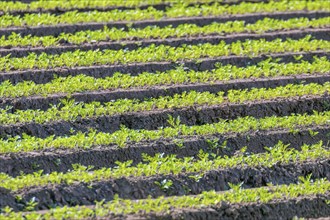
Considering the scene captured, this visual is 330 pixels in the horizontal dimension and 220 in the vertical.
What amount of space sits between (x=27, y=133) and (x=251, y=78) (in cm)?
299

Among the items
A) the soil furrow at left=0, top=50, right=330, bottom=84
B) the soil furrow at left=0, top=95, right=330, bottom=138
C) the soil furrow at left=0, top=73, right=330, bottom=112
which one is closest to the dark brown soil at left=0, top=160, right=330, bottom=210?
the soil furrow at left=0, top=95, right=330, bottom=138

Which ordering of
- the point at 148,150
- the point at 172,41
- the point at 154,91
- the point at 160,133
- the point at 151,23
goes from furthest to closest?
the point at 151,23
the point at 172,41
the point at 154,91
the point at 160,133
the point at 148,150

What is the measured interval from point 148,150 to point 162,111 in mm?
875

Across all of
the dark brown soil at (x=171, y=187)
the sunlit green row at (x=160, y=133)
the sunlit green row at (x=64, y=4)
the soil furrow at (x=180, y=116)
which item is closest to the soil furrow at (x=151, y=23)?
the sunlit green row at (x=64, y=4)

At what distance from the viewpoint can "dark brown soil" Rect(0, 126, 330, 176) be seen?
7.83m

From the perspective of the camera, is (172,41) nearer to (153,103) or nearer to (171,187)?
(153,103)

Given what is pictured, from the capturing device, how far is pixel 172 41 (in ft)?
36.1

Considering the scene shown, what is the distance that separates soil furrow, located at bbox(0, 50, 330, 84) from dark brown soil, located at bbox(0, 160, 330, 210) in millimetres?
2429

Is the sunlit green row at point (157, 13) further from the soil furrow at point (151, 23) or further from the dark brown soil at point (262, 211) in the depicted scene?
the dark brown soil at point (262, 211)

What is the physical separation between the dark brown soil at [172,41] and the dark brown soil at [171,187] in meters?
3.14

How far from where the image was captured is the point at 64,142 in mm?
8141

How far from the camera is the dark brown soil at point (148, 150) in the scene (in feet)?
25.7

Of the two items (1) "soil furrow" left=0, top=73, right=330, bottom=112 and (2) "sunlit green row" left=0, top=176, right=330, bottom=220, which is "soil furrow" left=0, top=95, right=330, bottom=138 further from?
(2) "sunlit green row" left=0, top=176, right=330, bottom=220

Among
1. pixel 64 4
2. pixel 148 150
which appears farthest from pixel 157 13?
pixel 148 150
